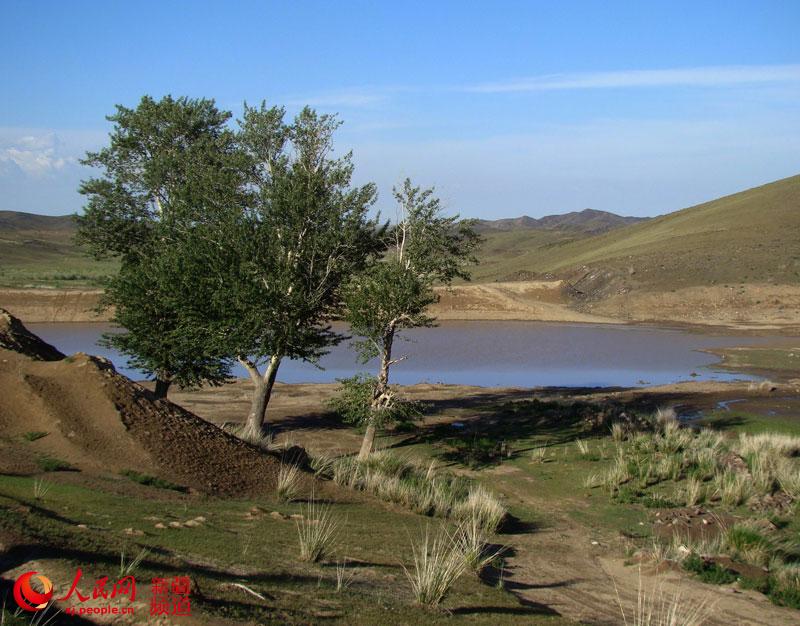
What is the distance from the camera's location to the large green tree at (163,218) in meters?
20.5

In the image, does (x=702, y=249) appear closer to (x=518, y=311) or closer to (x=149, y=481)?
(x=518, y=311)

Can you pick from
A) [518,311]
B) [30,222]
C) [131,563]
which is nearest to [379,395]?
[131,563]

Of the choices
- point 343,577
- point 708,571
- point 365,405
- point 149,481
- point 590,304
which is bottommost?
point 708,571

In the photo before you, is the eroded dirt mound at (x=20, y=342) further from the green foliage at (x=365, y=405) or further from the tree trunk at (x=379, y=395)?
the tree trunk at (x=379, y=395)

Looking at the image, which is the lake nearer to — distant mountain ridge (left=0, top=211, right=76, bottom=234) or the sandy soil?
the sandy soil

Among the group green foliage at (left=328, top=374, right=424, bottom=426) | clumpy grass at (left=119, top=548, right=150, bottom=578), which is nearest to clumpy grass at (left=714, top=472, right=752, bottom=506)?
green foliage at (left=328, top=374, right=424, bottom=426)

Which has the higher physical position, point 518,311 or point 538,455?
point 518,311

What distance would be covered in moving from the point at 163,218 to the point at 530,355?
2786 centimetres

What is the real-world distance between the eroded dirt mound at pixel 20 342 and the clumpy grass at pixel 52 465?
16.7 ft

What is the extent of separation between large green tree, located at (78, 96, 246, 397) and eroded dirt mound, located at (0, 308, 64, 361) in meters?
3.15

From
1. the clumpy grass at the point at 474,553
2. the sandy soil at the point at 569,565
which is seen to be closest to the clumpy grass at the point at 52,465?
the clumpy grass at the point at 474,553

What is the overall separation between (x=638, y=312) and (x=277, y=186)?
5050cm

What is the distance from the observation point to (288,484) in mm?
12602

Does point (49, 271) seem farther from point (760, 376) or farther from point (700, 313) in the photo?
point (760, 376)
